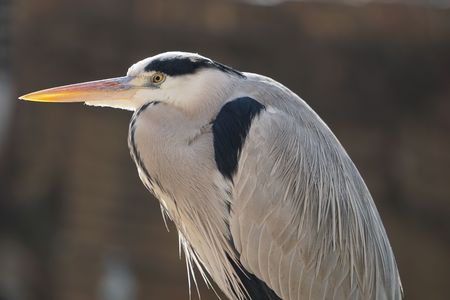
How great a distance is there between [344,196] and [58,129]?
4.37 metres

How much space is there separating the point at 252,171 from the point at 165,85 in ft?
1.19

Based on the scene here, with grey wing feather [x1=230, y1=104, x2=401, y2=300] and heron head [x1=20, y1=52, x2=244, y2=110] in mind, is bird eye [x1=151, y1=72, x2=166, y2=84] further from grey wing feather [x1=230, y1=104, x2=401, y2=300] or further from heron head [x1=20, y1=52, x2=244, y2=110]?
grey wing feather [x1=230, y1=104, x2=401, y2=300]

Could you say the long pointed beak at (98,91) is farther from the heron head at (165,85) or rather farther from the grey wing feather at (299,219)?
the grey wing feather at (299,219)

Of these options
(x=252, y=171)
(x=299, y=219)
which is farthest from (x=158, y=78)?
(x=299, y=219)

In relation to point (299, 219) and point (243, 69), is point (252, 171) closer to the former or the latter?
point (299, 219)

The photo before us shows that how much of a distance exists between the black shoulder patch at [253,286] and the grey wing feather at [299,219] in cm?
5

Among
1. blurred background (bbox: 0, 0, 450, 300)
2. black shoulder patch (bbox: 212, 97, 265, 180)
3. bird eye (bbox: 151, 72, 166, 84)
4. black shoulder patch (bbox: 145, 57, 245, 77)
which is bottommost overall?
blurred background (bbox: 0, 0, 450, 300)

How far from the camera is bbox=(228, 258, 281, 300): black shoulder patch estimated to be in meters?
3.24

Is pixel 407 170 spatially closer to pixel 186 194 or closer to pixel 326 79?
pixel 326 79

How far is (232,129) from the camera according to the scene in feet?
10.2

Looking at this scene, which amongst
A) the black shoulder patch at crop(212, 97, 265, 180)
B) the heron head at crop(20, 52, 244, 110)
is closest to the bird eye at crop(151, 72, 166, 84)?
the heron head at crop(20, 52, 244, 110)

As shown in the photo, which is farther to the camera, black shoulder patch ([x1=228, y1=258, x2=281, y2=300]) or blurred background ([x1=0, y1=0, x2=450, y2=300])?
blurred background ([x1=0, y1=0, x2=450, y2=300])

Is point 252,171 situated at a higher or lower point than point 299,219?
higher

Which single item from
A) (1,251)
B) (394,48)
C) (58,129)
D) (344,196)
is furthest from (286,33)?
(344,196)
